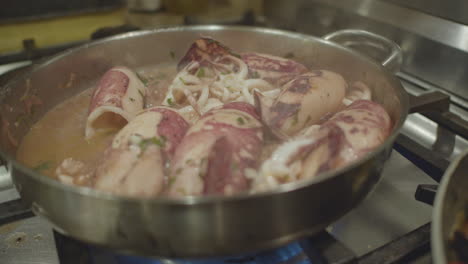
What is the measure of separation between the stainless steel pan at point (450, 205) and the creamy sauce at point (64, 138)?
85cm

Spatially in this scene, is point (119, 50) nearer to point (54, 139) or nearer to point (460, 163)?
point (54, 139)

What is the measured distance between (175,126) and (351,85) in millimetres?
626

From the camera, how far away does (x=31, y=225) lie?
1.03 metres

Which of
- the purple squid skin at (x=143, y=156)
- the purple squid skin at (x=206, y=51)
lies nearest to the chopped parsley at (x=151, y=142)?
the purple squid skin at (x=143, y=156)

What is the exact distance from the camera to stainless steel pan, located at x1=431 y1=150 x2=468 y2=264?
72 centimetres

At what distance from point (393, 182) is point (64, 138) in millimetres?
1002

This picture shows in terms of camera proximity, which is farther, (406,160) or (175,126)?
(406,160)

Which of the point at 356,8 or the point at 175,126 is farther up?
the point at 356,8

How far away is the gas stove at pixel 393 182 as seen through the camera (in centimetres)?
85

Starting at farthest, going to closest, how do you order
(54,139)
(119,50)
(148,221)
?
1. (119,50)
2. (54,139)
3. (148,221)

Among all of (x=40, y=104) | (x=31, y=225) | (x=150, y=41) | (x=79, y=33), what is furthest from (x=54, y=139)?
(x=79, y=33)

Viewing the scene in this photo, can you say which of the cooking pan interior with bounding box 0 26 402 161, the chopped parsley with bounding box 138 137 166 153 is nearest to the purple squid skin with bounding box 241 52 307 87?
the cooking pan interior with bounding box 0 26 402 161

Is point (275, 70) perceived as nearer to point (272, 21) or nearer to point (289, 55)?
point (289, 55)

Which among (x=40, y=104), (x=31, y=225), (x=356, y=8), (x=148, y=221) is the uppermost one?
(x=356, y=8)
